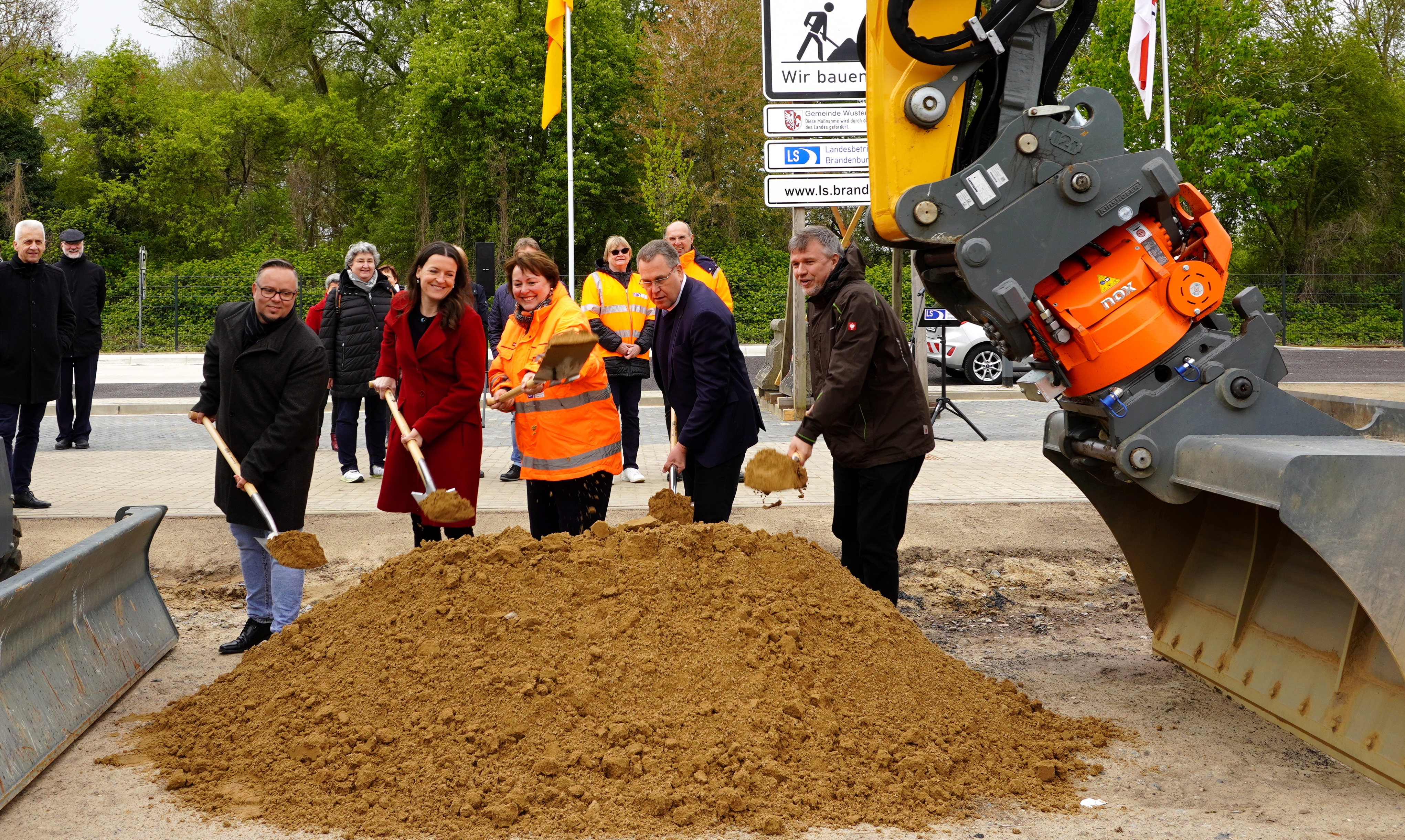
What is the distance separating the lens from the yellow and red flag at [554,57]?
17.2m

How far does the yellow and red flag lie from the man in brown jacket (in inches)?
503

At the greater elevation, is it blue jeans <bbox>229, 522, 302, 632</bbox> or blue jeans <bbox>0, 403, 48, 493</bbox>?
blue jeans <bbox>0, 403, 48, 493</bbox>

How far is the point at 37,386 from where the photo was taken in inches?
340

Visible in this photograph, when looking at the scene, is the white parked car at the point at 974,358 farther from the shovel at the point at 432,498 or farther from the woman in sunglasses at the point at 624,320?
the shovel at the point at 432,498

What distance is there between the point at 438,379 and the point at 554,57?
1301 cm

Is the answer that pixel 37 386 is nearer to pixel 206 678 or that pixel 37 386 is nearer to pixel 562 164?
pixel 206 678

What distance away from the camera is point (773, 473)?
16.6ft

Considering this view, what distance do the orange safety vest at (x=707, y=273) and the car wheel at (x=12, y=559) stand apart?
182 inches

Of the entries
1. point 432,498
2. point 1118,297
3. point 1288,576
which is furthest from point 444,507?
point 1288,576

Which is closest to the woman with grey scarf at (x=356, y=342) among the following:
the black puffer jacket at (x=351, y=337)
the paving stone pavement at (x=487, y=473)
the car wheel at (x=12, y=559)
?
the black puffer jacket at (x=351, y=337)

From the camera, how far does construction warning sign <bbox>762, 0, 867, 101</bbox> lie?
34.9 ft

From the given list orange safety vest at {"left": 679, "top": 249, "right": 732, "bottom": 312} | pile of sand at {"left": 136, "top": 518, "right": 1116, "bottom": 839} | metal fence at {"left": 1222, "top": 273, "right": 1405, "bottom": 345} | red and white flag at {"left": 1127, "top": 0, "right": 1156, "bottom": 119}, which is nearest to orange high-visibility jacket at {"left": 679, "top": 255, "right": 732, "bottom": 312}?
orange safety vest at {"left": 679, "top": 249, "right": 732, "bottom": 312}

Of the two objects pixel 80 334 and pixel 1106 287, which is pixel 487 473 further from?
pixel 1106 287

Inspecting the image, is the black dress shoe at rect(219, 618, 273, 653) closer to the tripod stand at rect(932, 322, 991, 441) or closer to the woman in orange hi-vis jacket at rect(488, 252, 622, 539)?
the woman in orange hi-vis jacket at rect(488, 252, 622, 539)
